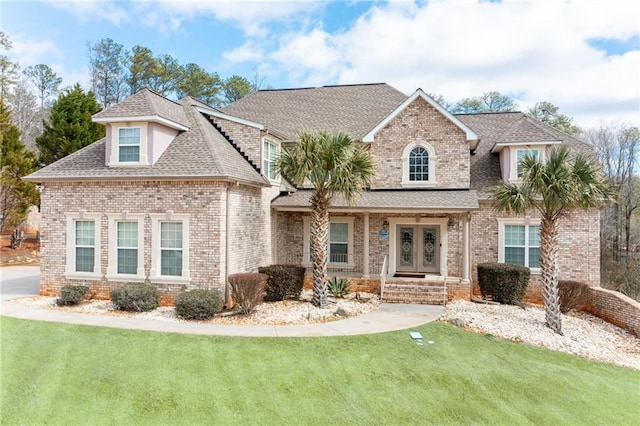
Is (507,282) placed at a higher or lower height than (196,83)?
lower

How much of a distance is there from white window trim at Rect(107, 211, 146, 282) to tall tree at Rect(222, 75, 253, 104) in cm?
3192

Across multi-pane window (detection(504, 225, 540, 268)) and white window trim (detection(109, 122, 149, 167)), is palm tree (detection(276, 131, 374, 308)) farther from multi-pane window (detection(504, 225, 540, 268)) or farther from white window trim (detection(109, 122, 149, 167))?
multi-pane window (detection(504, 225, 540, 268))

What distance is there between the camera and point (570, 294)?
49.2 ft

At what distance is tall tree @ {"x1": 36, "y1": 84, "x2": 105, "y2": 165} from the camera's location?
27.2m

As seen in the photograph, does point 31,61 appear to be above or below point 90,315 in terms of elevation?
above

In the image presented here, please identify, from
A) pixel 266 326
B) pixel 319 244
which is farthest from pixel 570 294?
pixel 266 326

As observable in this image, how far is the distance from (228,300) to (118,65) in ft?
131

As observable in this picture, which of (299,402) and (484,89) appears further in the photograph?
(484,89)

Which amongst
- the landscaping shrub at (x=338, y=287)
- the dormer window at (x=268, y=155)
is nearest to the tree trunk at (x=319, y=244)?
the landscaping shrub at (x=338, y=287)

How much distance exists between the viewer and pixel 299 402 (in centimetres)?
731

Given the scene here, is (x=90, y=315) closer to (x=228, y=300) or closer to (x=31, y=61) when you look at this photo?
(x=228, y=300)

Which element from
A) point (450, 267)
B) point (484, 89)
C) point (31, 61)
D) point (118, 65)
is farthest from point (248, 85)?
point (450, 267)

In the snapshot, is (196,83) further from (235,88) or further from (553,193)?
(553,193)

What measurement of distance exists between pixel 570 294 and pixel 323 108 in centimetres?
1482
